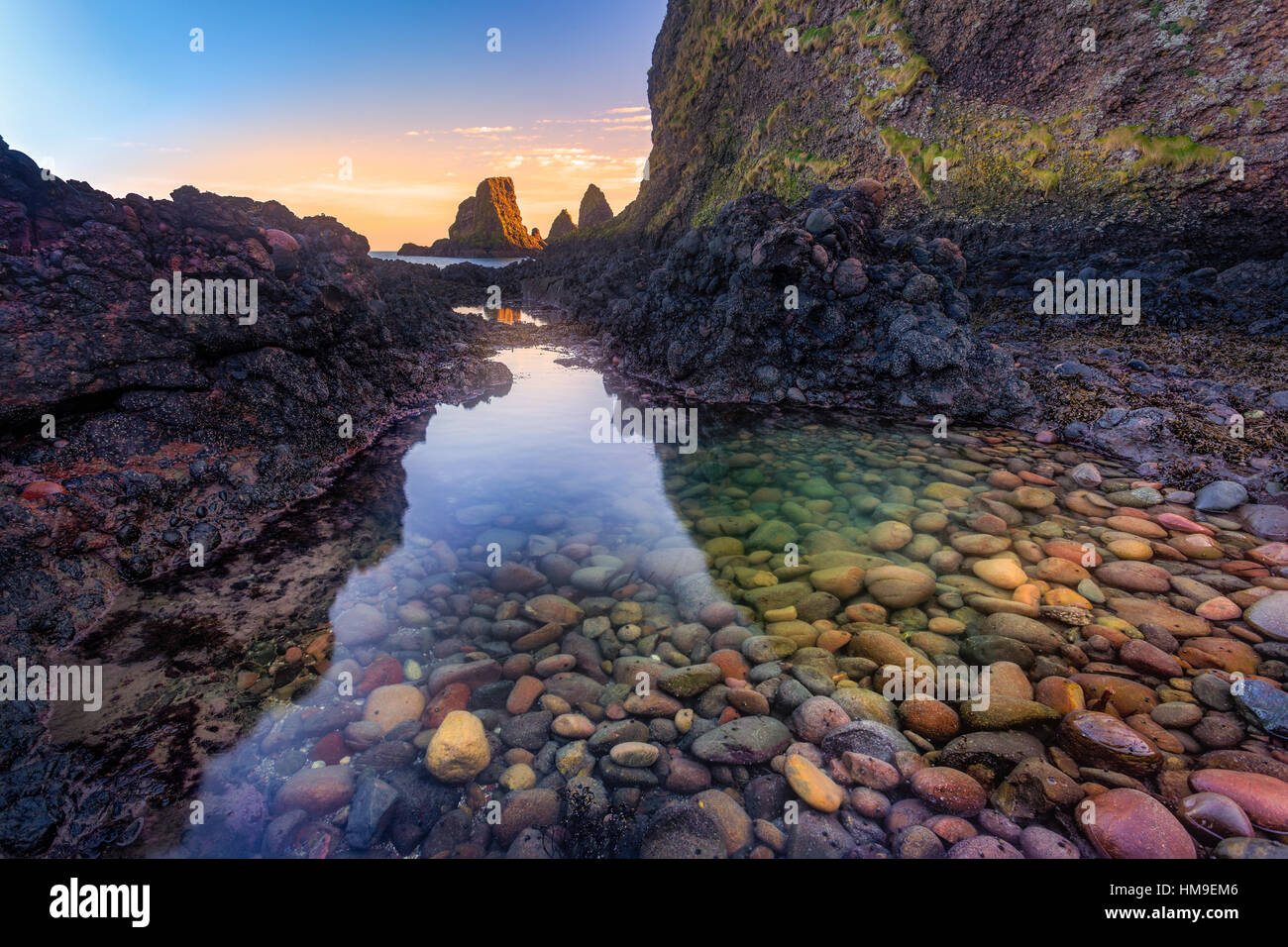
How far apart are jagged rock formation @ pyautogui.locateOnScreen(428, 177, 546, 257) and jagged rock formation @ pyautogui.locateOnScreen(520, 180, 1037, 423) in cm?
13577

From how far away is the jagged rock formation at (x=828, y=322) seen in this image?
10.5 metres

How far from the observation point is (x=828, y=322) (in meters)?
11.9

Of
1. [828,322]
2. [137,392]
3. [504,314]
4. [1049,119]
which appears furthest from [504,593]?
[504,314]

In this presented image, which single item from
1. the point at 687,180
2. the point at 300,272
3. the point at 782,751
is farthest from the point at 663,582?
the point at 687,180

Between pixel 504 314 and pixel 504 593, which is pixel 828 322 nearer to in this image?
pixel 504 593

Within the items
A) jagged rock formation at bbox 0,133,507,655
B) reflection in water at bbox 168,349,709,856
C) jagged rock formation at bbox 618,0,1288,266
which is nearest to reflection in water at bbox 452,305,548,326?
jagged rock formation at bbox 618,0,1288,266

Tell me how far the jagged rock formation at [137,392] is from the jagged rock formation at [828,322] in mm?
8160

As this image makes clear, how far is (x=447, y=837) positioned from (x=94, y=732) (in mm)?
2592

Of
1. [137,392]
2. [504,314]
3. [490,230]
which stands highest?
[490,230]

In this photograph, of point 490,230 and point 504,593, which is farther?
point 490,230

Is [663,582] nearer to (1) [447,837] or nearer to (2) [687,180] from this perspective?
(1) [447,837]

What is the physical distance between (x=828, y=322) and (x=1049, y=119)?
45.4ft

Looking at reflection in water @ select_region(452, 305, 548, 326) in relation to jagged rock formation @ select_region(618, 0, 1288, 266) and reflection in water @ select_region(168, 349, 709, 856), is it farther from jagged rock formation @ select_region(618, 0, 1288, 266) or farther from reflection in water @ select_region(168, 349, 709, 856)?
reflection in water @ select_region(168, 349, 709, 856)
